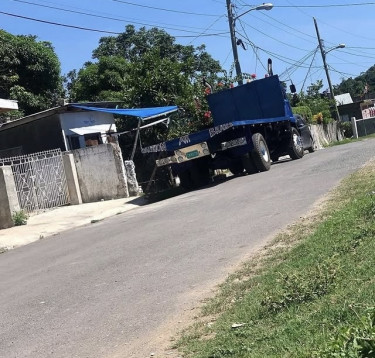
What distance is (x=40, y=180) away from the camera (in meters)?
19.5

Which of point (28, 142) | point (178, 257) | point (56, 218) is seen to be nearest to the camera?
point (178, 257)

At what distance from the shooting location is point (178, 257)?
→ 8.55m

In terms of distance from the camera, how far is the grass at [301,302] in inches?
153

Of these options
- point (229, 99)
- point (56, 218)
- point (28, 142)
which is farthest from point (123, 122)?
point (56, 218)

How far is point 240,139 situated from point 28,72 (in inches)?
619

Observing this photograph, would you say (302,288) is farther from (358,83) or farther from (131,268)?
(358,83)

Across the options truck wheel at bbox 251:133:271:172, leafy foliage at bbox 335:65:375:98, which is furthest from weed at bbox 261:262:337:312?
leafy foliage at bbox 335:65:375:98

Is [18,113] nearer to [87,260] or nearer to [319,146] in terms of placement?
[319,146]

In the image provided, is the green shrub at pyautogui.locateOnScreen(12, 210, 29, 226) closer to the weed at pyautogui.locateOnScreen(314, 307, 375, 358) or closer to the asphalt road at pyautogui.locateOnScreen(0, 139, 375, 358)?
the asphalt road at pyautogui.locateOnScreen(0, 139, 375, 358)

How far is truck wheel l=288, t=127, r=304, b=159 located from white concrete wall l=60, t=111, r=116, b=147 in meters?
7.85

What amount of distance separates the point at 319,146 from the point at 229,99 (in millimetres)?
13951

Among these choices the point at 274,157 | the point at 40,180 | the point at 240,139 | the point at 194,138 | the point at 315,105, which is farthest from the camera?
the point at 315,105

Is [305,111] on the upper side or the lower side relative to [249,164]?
upper

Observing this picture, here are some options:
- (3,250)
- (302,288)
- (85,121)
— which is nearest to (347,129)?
(85,121)
